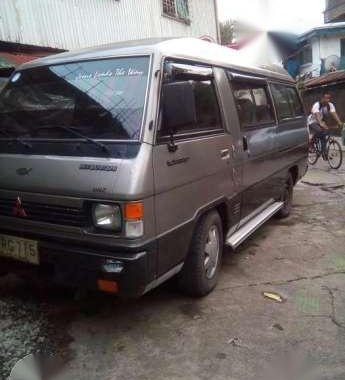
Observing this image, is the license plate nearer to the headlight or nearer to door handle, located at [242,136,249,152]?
the headlight

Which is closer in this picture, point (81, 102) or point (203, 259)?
point (81, 102)

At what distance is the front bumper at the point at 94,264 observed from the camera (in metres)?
2.95

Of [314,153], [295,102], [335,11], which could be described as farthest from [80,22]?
[335,11]

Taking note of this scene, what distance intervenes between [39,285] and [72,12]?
23.1ft

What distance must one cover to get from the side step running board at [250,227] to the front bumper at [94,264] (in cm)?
142

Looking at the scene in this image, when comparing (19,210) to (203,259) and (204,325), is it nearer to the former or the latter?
(203,259)

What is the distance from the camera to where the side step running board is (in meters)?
4.38

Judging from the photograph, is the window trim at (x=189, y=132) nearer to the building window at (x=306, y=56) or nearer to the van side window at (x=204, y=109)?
the van side window at (x=204, y=109)

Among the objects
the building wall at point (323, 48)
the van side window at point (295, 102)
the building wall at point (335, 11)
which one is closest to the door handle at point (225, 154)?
the van side window at point (295, 102)

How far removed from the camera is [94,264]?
9.91ft

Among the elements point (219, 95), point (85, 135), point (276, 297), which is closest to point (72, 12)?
point (219, 95)

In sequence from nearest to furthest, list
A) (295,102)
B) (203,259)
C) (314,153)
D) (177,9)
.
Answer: (203,259) < (295,102) < (314,153) < (177,9)

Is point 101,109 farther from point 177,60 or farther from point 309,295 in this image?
point 309,295

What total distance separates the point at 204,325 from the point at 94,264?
3.40 ft
